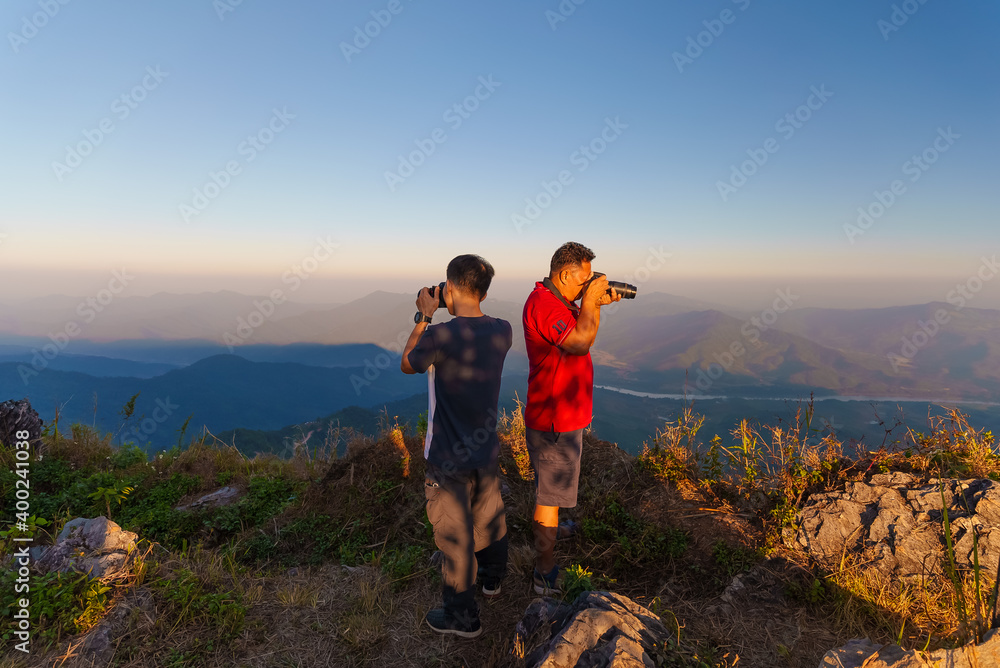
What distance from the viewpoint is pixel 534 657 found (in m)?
2.60

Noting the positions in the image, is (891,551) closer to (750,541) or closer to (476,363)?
(750,541)

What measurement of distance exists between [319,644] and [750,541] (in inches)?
142

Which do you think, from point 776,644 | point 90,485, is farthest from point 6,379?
point 776,644

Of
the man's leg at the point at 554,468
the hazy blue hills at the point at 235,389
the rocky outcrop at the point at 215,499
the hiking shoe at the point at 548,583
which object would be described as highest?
the man's leg at the point at 554,468

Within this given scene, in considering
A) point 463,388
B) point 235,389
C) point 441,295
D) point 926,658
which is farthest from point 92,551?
point 235,389

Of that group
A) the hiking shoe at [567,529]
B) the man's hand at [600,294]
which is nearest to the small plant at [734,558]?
the hiking shoe at [567,529]

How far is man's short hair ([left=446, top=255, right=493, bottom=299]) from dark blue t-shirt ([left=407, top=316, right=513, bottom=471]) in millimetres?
215

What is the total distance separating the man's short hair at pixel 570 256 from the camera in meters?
3.44

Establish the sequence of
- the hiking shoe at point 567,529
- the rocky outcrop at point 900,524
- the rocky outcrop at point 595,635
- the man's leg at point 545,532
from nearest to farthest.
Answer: the rocky outcrop at point 595,635
the rocky outcrop at point 900,524
the man's leg at point 545,532
the hiking shoe at point 567,529

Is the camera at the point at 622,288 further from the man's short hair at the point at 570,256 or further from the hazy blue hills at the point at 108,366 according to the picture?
the hazy blue hills at the point at 108,366

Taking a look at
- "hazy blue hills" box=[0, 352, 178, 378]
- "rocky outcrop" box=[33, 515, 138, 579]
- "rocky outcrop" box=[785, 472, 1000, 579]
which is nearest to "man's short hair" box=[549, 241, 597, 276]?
"rocky outcrop" box=[785, 472, 1000, 579]

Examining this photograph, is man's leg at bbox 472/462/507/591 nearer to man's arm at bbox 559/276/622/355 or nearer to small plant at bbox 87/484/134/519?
man's arm at bbox 559/276/622/355

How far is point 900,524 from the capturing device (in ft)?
11.9

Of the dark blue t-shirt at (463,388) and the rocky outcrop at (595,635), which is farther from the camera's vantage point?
the dark blue t-shirt at (463,388)
